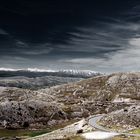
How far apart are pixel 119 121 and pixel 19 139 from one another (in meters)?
71.5

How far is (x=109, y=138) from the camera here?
113812 mm

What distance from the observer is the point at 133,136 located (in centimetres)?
11475

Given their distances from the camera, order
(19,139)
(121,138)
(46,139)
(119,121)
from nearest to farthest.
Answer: (121,138), (46,139), (119,121), (19,139)

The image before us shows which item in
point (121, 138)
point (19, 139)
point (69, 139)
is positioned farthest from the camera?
point (19, 139)

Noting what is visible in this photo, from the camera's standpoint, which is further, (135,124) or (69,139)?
(135,124)

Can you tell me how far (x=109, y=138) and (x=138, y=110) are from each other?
1542 inches

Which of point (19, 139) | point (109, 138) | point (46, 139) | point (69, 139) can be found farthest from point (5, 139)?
point (109, 138)

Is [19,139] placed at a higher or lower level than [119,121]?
lower

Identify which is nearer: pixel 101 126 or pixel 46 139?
pixel 46 139

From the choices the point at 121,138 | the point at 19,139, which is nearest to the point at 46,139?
the point at 121,138

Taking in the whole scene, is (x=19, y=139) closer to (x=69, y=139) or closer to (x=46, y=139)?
(x=46, y=139)

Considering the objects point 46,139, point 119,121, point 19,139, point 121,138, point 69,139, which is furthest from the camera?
point 19,139

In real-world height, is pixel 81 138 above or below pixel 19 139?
above

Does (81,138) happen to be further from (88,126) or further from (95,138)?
(88,126)
